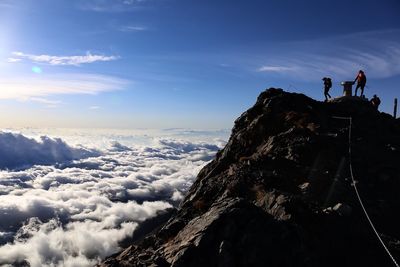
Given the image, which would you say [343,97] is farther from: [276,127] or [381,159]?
[381,159]

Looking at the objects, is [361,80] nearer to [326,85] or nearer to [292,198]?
[326,85]

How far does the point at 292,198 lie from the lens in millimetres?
23812

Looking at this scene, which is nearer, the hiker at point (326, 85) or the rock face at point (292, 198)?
the rock face at point (292, 198)

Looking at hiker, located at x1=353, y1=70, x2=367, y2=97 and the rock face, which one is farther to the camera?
hiker, located at x1=353, y1=70, x2=367, y2=97

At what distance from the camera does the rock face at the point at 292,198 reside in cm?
1925

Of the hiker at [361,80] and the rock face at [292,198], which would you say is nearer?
the rock face at [292,198]

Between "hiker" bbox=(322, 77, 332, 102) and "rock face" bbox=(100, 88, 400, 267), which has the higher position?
"hiker" bbox=(322, 77, 332, 102)

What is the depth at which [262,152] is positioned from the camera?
35.4 metres

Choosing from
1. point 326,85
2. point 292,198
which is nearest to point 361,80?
point 326,85

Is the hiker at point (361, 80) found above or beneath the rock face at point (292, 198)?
above

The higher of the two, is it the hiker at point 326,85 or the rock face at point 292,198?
the hiker at point 326,85

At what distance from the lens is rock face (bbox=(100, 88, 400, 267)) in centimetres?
1925

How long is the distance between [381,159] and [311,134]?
19.3 feet

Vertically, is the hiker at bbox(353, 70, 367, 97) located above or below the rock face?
above
